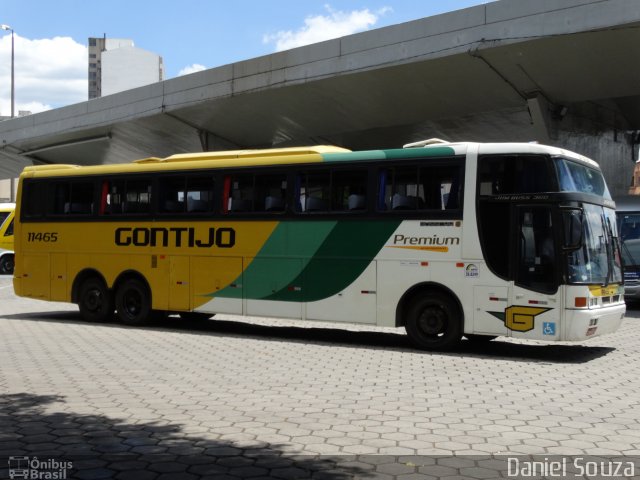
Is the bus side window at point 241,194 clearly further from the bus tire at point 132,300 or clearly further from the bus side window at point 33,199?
the bus side window at point 33,199

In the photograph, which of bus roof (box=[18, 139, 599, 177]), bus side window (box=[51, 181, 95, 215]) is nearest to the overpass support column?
bus roof (box=[18, 139, 599, 177])

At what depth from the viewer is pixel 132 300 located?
15.0 metres

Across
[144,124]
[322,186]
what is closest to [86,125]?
[144,124]

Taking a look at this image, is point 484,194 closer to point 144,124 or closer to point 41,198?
point 41,198

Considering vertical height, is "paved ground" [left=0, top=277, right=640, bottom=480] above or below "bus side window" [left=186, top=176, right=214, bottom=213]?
below

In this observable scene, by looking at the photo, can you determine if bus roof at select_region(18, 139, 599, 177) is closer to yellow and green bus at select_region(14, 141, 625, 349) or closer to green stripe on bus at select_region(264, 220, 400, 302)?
yellow and green bus at select_region(14, 141, 625, 349)

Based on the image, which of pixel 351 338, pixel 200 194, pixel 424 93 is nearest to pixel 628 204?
pixel 424 93

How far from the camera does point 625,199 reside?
72.0 feet

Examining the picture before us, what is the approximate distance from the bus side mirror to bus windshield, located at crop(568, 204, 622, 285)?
0.30 feet

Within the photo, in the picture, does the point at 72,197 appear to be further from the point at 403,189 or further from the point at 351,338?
A: the point at 403,189

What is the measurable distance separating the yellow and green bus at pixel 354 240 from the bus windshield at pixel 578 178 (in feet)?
0.13

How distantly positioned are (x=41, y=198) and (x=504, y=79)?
13254mm

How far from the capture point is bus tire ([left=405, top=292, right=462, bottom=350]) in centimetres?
1125

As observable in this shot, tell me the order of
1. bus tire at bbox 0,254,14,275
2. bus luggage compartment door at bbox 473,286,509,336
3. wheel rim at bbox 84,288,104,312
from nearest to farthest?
bus luggage compartment door at bbox 473,286,509,336
wheel rim at bbox 84,288,104,312
bus tire at bbox 0,254,14,275
